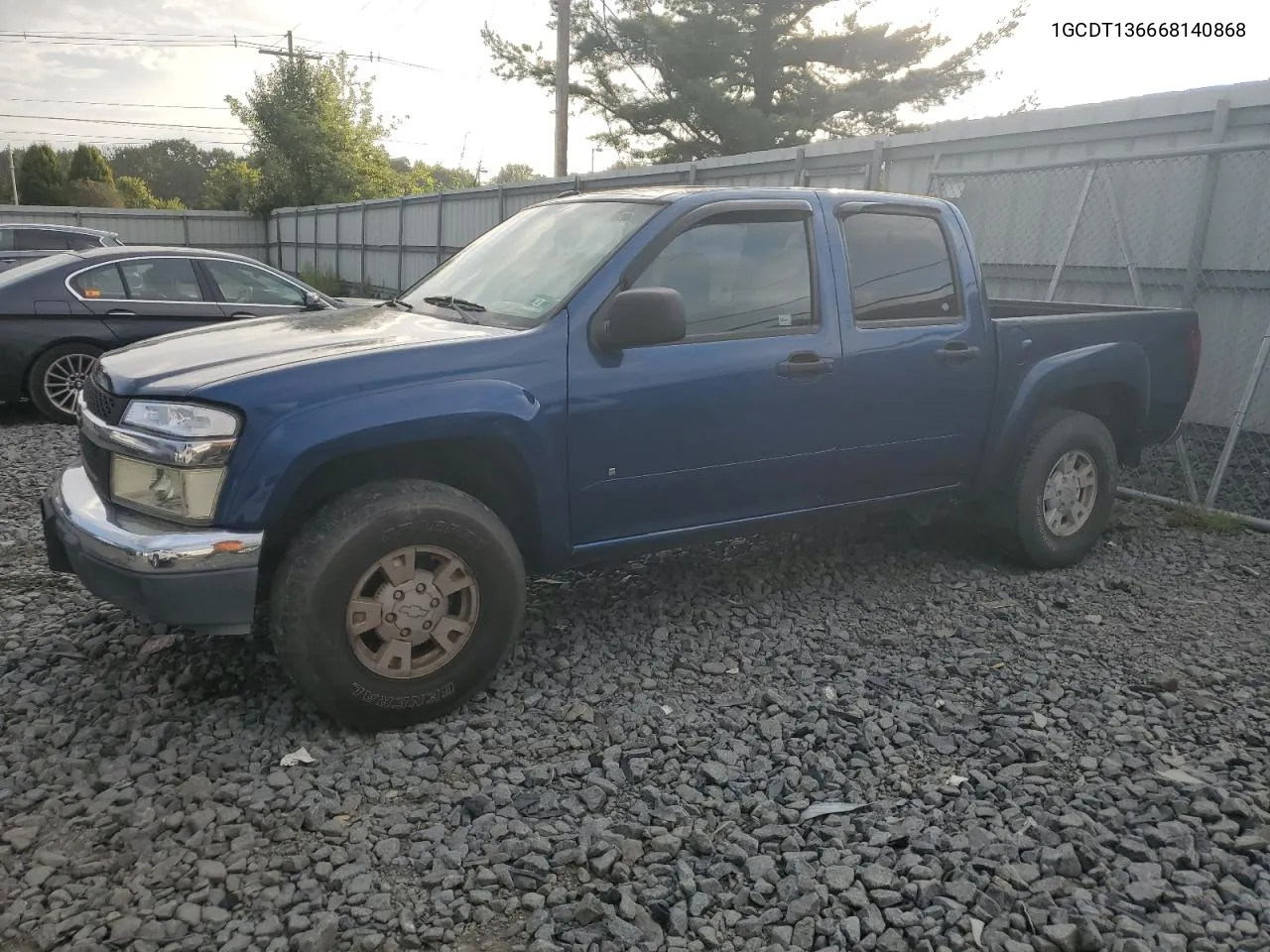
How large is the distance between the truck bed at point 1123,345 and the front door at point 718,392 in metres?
1.20

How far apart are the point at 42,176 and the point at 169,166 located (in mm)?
34810

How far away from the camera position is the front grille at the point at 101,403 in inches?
135

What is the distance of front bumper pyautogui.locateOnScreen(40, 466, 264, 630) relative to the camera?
3113mm

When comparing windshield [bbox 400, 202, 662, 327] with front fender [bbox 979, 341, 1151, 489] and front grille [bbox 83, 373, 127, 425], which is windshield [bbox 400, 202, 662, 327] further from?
front fender [bbox 979, 341, 1151, 489]

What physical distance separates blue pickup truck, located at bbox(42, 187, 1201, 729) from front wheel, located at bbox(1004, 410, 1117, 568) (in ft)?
0.07

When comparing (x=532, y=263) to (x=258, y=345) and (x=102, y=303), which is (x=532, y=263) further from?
(x=102, y=303)

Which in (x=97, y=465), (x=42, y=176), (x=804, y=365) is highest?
(x=42, y=176)

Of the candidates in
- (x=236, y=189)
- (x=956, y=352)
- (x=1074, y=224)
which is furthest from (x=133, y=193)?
(x=956, y=352)

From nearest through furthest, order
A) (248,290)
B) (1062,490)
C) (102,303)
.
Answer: (1062,490)
(102,303)
(248,290)

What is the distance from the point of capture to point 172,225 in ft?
107

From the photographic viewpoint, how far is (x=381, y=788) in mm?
3193

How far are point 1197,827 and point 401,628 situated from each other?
8.58 ft

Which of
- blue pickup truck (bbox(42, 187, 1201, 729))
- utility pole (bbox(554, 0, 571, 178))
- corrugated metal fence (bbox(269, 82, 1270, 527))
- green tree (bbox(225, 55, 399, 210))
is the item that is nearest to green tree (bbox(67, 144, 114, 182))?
green tree (bbox(225, 55, 399, 210))

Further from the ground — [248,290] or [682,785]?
[248,290]
